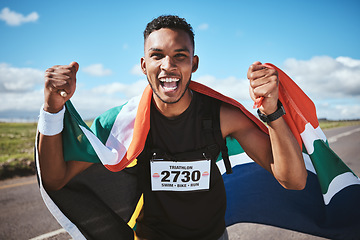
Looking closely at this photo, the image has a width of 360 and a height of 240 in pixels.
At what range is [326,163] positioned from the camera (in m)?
2.72

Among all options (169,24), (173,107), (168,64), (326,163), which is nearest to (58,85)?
(168,64)

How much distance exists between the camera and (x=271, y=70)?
71.5 inches

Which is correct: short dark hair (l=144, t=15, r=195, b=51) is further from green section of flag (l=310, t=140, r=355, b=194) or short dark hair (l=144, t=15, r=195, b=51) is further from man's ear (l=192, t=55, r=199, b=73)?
green section of flag (l=310, t=140, r=355, b=194)

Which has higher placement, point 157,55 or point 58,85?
point 157,55

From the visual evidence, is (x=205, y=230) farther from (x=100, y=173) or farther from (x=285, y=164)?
(x=100, y=173)

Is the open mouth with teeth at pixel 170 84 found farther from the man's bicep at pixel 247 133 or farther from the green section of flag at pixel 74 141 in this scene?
the green section of flag at pixel 74 141

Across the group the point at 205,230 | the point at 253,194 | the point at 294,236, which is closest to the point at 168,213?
the point at 205,230

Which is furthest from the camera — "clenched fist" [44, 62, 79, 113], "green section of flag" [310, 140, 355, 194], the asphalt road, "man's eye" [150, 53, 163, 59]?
the asphalt road

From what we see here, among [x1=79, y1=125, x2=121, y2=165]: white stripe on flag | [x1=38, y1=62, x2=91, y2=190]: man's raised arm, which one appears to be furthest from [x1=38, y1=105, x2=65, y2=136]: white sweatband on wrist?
[x1=79, y1=125, x2=121, y2=165]: white stripe on flag

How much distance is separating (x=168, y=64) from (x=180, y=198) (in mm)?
1109

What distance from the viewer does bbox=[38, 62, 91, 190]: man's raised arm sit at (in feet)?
5.73

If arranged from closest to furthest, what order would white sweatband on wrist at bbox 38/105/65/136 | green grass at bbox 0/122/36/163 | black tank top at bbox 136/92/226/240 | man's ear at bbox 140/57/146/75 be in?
white sweatband on wrist at bbox 38/105/65/136 → black tank top at bbox 136/92/226/240 → man's ear at bbox 140/57/146/75 → green grass at bbox 0/122/36/163

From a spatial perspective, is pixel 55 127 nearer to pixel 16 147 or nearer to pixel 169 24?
pixel 169 24

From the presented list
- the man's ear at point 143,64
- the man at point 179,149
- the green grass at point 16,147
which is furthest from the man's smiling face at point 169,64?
the green grass at point 16,147
